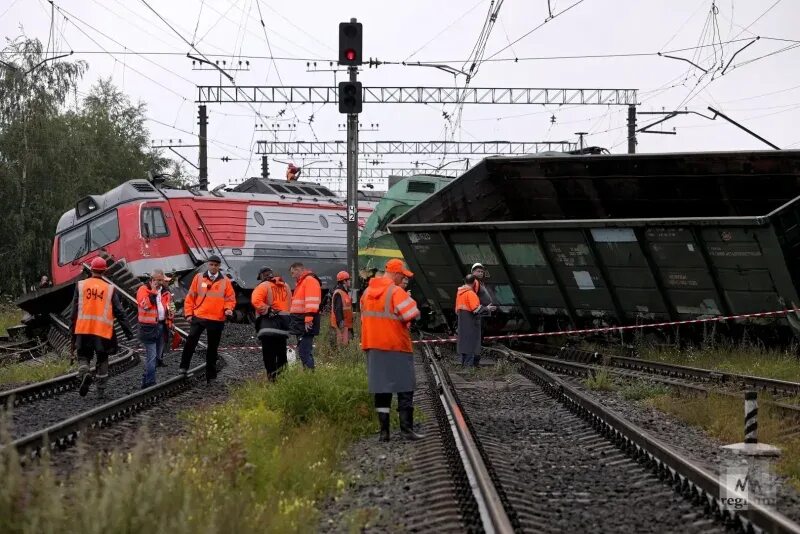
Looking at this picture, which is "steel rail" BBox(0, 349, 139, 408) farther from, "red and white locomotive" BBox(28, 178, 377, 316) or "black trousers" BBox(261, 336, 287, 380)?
"red and white locomotive" BBox(28, 178, 377, 316)

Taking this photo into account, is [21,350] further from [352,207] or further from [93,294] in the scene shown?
[93,294]

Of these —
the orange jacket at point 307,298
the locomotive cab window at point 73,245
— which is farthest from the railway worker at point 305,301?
the locomotive cab window at point 73,245

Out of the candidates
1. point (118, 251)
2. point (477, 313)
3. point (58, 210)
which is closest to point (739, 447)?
point (477, 313)

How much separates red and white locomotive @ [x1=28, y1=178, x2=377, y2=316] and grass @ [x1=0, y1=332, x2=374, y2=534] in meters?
14.1

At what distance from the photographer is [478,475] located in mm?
6984

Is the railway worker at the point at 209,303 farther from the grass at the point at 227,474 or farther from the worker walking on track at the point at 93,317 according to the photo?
the grass at the point at 227,474

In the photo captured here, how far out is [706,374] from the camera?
1350cm

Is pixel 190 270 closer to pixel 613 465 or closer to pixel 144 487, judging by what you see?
pixel 613 465

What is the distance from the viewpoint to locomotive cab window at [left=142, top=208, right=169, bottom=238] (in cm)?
2556

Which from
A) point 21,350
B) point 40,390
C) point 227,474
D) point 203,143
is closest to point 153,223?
point 21,350

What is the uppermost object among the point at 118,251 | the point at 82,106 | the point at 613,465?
the point at 82,106

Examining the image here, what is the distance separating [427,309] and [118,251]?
755 cm

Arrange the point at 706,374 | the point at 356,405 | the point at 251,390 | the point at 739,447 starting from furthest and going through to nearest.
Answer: the point at 706,374 → the point at 251,390 → the point at 356,405 → the point at 739,447

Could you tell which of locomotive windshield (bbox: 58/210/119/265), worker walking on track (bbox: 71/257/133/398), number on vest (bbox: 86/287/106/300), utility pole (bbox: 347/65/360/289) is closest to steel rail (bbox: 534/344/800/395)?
utility pole (bbox: 347/65/360/289)
